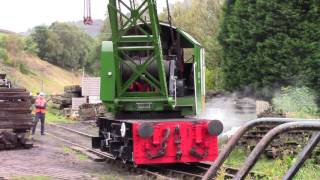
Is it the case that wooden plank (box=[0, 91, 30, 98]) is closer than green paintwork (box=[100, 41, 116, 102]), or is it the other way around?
green paintwork (box=[100, 41, 116, 102])

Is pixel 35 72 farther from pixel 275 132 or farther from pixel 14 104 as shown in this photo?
pixel 275 132

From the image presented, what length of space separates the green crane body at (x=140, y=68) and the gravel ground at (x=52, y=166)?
1461 mm

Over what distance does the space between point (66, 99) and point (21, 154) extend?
760 inches

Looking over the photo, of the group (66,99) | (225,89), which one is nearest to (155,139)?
(225,89)

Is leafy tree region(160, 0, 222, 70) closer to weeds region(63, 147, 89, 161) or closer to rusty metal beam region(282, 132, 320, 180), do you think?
weeds region(63, 147, 89, 161)

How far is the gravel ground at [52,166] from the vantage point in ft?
37.0

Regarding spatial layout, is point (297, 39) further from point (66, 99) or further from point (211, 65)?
point (66, 99)

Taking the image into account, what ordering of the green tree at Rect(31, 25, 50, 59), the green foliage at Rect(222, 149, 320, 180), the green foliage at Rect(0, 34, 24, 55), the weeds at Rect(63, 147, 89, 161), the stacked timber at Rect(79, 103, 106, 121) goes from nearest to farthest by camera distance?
the green foliage at Rect(222, 149, 320, 180)
the weeds at Rect(63, 147, 89, 161)
the stacked timber at Rect(79, 103, 106, 121)
the green foliage at Rect(0, 34, 24, 55)
the green tree at Rect(31, 25, 50, 59)

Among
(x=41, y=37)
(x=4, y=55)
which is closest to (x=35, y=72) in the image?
(x=41, y=37)

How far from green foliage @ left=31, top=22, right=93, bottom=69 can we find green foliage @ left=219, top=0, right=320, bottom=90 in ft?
174

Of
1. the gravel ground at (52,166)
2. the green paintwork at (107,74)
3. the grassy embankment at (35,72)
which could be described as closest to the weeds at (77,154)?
the gravel ground at (52,166)

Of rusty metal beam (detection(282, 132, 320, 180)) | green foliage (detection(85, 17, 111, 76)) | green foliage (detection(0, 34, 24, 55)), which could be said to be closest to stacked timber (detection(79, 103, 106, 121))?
green foliage (detection(85, 17, 111, 76))

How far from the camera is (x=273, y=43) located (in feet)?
65.3

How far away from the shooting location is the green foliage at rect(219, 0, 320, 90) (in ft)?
62.7
